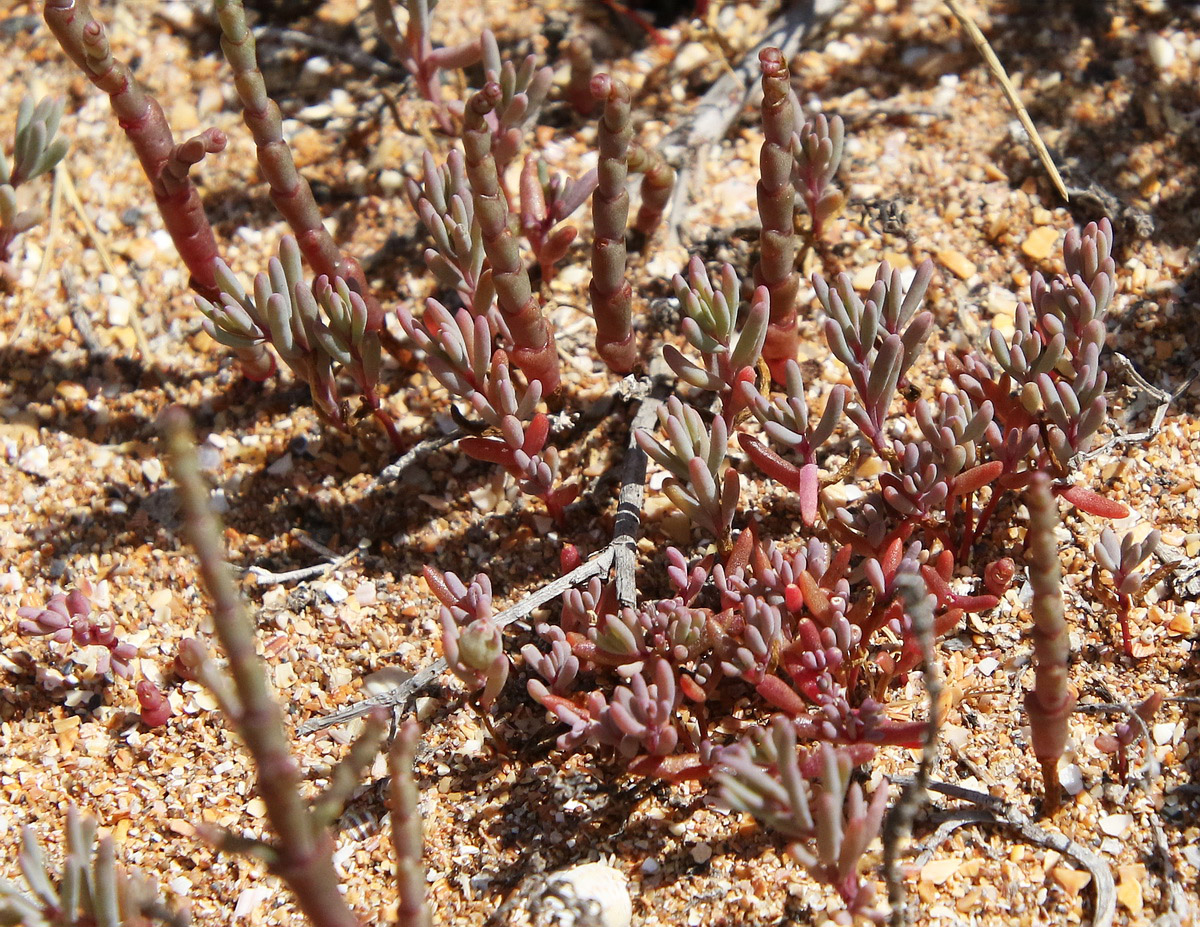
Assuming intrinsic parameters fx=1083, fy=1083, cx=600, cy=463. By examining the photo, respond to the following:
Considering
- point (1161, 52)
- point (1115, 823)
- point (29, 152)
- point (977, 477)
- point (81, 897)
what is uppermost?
point (29, 152)

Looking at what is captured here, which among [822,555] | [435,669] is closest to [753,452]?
[822,555]

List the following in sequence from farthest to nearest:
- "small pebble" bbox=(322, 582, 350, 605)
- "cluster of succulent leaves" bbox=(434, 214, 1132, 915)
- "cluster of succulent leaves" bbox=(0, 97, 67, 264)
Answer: "cluster of succulent leaves" bbox=(0, 97, 67, 264), "small pebble" bbox=(322, 582, 350, 605), "cluster of succulent leaves" bbox=(434, 214, 1132, 915)

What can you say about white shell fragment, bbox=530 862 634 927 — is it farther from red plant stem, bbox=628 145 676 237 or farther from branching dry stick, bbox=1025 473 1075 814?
red plant stem, bbox=628 145 676 237

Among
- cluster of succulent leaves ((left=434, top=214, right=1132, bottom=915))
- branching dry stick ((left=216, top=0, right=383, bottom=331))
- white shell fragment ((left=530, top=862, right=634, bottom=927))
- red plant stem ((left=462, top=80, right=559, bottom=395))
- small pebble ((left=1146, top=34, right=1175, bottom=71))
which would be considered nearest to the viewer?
white shell fragment ((left=530, top=862, right=634, bottom=927))

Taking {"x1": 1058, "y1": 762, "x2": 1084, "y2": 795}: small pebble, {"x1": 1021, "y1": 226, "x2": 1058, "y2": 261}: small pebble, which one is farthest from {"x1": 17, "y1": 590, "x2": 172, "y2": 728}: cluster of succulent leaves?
{"x1": 1021, "y1": 226, "x2": 1058, "y2": 261}: small pebble

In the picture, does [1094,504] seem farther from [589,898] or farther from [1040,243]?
[589,898]

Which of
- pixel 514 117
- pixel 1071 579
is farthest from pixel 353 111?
pixel 1071 579
